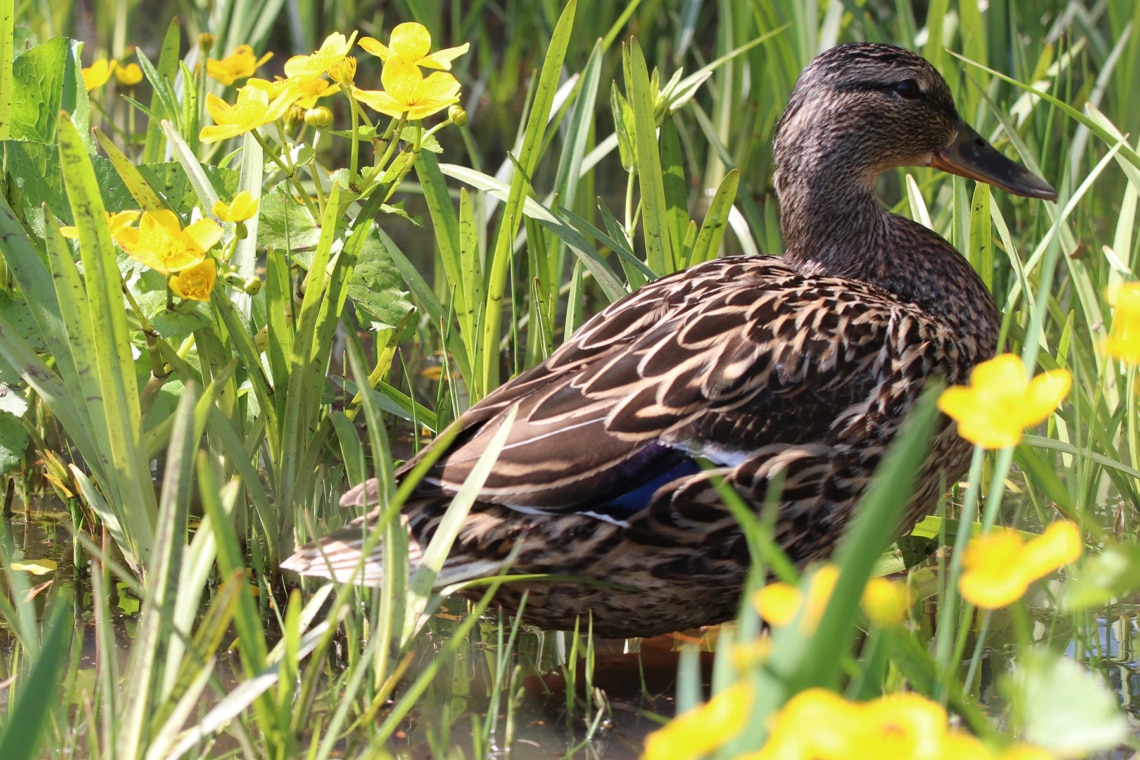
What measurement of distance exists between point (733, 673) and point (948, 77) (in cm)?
302

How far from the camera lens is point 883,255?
9.10 feet

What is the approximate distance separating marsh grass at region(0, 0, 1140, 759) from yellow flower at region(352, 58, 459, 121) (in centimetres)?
21

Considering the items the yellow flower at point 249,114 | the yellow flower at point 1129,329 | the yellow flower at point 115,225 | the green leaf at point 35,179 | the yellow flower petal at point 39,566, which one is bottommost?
the yellow flower petal at point 39,566

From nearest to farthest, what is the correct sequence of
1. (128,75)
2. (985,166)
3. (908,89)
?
(908,89)
(985,166)
(128,75)

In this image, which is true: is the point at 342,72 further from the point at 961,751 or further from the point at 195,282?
the point at 961,751

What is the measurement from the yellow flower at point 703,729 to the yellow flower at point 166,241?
55.6 inches

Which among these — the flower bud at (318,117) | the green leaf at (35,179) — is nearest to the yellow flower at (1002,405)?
the flower bud at (318,117)

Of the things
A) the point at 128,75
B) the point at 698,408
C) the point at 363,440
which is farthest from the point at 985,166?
the point at 128,75

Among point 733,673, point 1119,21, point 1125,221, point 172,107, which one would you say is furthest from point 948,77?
point 733,673

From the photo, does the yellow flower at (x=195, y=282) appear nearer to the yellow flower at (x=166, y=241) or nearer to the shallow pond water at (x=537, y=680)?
the yellow flower at (x=166, y=241)

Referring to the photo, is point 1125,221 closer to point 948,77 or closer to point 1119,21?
point 948,77

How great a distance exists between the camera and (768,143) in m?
4.45

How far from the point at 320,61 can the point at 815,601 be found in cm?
154

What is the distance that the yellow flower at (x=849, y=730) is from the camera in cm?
98
